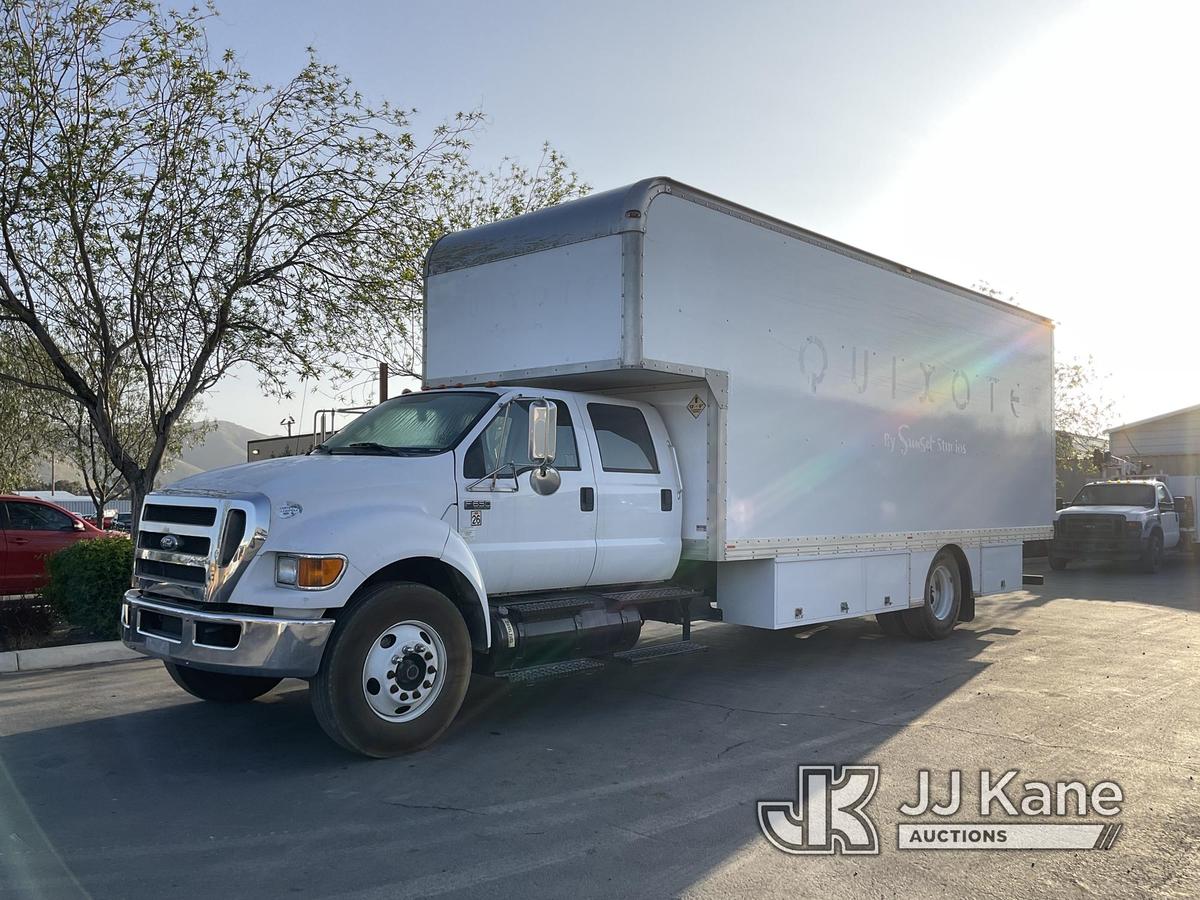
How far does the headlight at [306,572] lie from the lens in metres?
5.62

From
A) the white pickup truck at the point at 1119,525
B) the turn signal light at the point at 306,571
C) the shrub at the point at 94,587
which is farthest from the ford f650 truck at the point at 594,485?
the white pickup truck at the point at 1119,525

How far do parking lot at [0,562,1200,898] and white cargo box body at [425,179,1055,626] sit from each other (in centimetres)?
143

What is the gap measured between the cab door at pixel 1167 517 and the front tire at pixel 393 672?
20.2 m

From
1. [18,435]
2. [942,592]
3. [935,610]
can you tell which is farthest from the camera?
[18,435]

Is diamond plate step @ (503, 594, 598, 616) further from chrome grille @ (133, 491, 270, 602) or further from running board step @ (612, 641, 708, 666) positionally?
chrome grille @ (133, 491, 270, 602)

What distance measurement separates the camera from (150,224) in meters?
11.6

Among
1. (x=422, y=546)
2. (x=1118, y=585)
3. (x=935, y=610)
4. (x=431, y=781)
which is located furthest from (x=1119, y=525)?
(x=431, y=781)

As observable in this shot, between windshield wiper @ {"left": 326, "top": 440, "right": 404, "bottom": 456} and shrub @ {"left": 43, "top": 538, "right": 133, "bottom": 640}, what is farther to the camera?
shrub @ {"left": 43, "top": 538, "right": 133, "bottom": 640}

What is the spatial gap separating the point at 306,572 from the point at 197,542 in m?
0.81

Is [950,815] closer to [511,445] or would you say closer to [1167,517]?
[511,445]

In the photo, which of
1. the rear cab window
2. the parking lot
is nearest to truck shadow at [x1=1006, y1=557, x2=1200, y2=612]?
the parking lot

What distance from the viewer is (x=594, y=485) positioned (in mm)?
7461

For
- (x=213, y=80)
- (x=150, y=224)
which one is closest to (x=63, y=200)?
(x=150, y=224)

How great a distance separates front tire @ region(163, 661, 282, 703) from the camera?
23.3 ft
